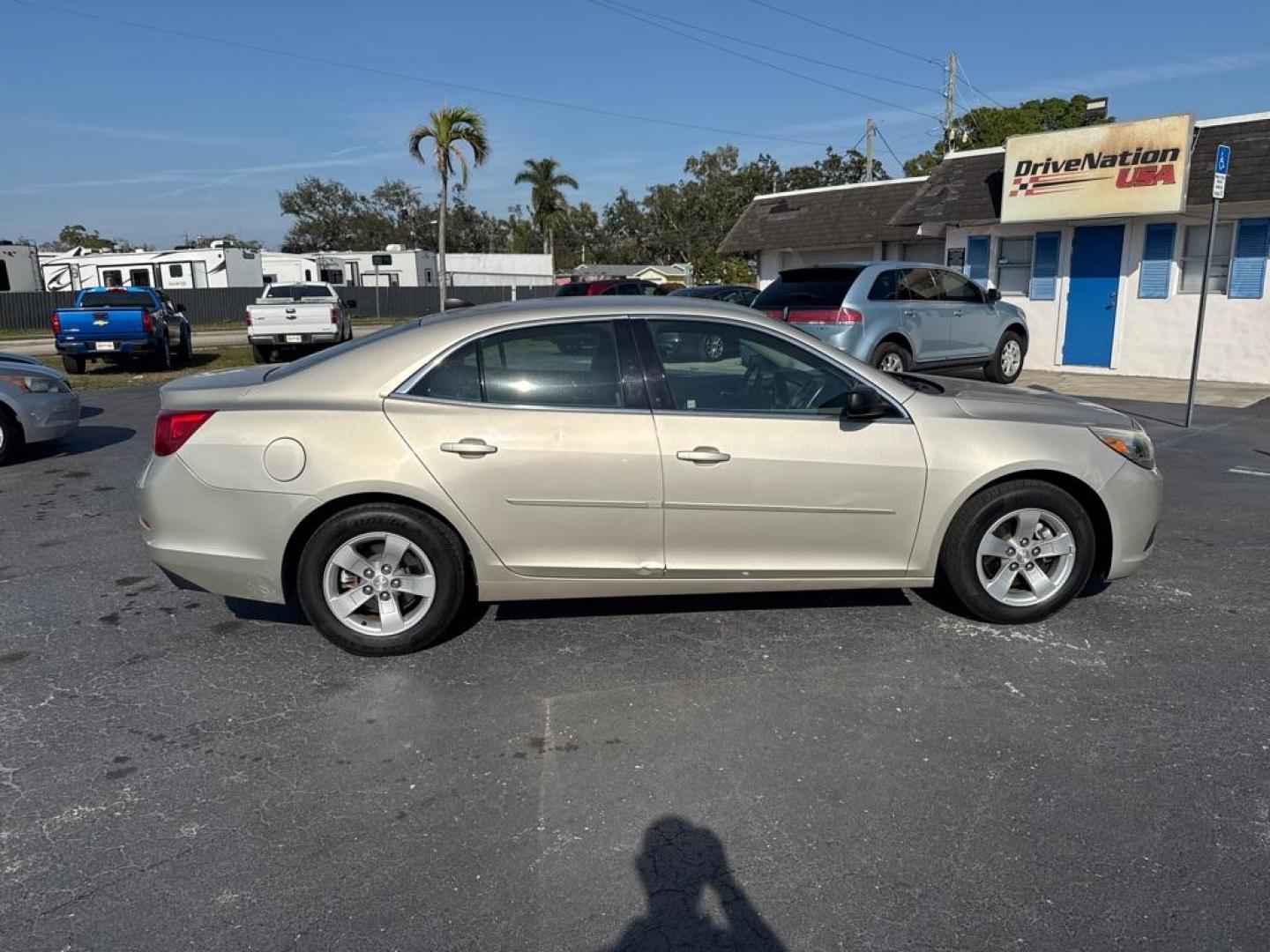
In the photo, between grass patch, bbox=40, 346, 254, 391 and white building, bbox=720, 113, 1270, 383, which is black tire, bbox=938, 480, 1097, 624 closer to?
white building, bbox=720, 113, 1270, 383

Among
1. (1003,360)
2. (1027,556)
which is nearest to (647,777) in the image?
(1027,556)

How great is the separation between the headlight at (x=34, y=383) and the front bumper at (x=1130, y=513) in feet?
30.9

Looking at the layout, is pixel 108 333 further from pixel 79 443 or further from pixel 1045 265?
pixel 1045 265

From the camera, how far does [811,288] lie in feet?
38.4

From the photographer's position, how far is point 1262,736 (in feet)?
11.7

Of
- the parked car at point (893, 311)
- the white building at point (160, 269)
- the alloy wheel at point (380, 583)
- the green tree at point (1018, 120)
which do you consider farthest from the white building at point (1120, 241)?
the white building at point (160, 269)

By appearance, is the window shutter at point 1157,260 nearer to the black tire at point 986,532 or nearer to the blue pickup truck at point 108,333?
the black tire at point 986,532

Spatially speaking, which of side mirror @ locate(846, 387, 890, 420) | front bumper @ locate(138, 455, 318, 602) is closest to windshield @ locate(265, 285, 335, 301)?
front bumper @ locate(138, 455, 318, 602)

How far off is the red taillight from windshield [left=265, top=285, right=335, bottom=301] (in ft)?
58.7

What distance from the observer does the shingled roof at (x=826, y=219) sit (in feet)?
69.8

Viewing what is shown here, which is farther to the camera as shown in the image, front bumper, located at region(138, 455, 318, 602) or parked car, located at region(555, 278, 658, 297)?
parked car, located at region(555, 278, 658, 297)

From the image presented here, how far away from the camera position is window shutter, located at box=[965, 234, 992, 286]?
1769 cm

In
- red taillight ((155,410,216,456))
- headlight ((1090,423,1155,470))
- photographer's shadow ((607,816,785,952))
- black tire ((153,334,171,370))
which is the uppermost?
red taillight ((155,410,216,456))

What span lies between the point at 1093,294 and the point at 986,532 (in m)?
13.8
